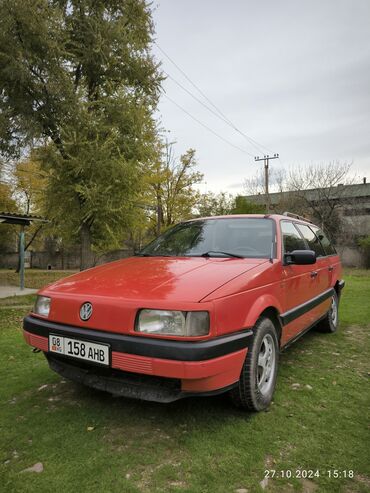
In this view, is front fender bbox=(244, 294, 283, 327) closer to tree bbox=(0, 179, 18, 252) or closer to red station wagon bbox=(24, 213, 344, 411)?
red station wagon bbox=(24, 213, 344, 411)

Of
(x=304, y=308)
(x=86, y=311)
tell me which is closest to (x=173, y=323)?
(x=86, y=311)

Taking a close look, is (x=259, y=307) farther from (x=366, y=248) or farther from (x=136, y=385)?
(x=366, y=248)

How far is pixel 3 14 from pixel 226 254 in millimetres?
8954

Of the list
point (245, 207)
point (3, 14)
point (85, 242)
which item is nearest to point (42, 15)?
point (3, 14)

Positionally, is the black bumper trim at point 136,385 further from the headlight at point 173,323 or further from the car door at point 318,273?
the car door at point 318,273

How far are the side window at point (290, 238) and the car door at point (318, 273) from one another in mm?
246

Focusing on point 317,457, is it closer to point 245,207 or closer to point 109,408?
point 109,408

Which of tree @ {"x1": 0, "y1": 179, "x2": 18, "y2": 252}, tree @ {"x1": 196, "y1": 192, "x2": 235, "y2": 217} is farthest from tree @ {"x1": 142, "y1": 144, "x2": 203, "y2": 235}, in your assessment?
tree @ {"x1": 0, "y1": 179, "x2": 18, "y2": 252}

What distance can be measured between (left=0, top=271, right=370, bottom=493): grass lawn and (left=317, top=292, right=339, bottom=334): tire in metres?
1.66

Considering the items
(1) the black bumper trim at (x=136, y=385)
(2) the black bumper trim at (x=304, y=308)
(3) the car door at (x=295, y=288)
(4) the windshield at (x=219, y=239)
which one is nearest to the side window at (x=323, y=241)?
(2) the black bumper trim at (x=304, y=308)

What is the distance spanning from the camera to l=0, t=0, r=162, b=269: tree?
29.4ft

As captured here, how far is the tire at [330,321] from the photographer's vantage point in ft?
17.1

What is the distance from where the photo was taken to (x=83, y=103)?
973cm

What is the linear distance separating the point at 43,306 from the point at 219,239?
1735 mm
